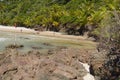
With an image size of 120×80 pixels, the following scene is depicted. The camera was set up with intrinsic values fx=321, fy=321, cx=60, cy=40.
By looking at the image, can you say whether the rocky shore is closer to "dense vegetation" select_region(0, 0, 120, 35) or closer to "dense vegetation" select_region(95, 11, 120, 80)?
"dense vegetation" select_region(95, 11, 120, 80)

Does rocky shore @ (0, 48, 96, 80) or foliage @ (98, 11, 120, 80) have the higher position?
foliage @ (98, 11, 120, 80)

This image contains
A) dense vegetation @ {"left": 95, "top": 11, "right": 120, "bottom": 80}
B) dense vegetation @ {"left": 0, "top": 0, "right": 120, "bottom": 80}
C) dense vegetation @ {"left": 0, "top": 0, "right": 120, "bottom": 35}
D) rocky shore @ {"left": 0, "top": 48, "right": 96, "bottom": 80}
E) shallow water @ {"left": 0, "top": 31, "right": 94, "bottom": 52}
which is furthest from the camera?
dense vegetation @ {"left": 0, "top": 0, "right": 120, "bottom": 35}

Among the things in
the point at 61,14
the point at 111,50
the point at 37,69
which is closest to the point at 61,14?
the point at 61,14

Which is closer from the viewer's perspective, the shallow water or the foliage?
the foliage

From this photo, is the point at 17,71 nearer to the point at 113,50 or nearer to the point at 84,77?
the point at 84,77

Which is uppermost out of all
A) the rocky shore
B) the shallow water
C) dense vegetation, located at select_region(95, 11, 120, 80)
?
dense vegetation, located at select_region(95, 11, 120, 80)

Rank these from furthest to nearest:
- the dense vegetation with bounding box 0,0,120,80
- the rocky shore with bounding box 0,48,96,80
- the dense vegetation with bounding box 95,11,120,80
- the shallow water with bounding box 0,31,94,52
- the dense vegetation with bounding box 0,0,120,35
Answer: the dense vegetation with bounding box 0,0,120,35 → the dense vegetation with bounding box 0,0,120,80 → the shallow water with bounding box 0,31,94,52 → the rocky shore with bounding box 0,48,96,80 → the dense vegetation with bounding box 95,11,120,80

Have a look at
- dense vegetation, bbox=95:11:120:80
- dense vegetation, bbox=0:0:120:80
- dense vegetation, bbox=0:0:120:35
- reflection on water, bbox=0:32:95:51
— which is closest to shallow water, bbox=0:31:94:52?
reflection on water, bbox=0:32:95:51

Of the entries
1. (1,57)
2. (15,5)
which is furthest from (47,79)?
(15,5)

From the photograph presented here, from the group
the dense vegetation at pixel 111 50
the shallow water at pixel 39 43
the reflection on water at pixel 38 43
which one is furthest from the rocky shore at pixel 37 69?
the shallow water at pixel 39 43

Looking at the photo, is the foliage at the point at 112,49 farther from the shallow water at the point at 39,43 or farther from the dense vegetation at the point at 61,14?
the shallow water at the point at 39,43

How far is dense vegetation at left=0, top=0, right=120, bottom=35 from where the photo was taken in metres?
68.4

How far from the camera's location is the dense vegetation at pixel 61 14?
68.4 m

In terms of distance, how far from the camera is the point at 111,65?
19906 mm
